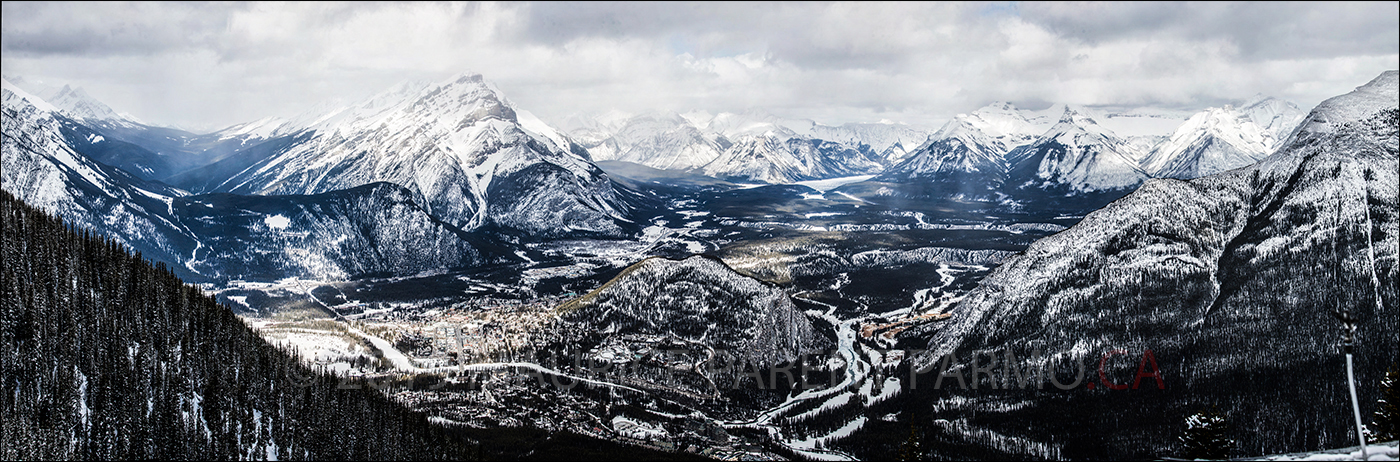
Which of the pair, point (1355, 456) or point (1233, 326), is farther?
point (1233, 326)

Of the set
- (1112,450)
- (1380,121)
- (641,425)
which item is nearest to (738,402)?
(641,425)

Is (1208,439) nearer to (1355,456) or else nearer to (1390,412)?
(1390,412)

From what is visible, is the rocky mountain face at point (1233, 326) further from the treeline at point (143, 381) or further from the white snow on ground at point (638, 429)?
the treeline at point (143, 381)

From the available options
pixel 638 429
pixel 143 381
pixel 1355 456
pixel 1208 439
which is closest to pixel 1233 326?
pixel 1208 439

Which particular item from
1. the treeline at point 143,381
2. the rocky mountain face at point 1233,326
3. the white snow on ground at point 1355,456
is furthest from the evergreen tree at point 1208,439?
the treeline at point 143,381

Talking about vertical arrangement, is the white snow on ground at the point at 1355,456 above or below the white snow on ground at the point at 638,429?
above

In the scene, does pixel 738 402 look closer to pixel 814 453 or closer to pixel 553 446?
pixel 814 453
